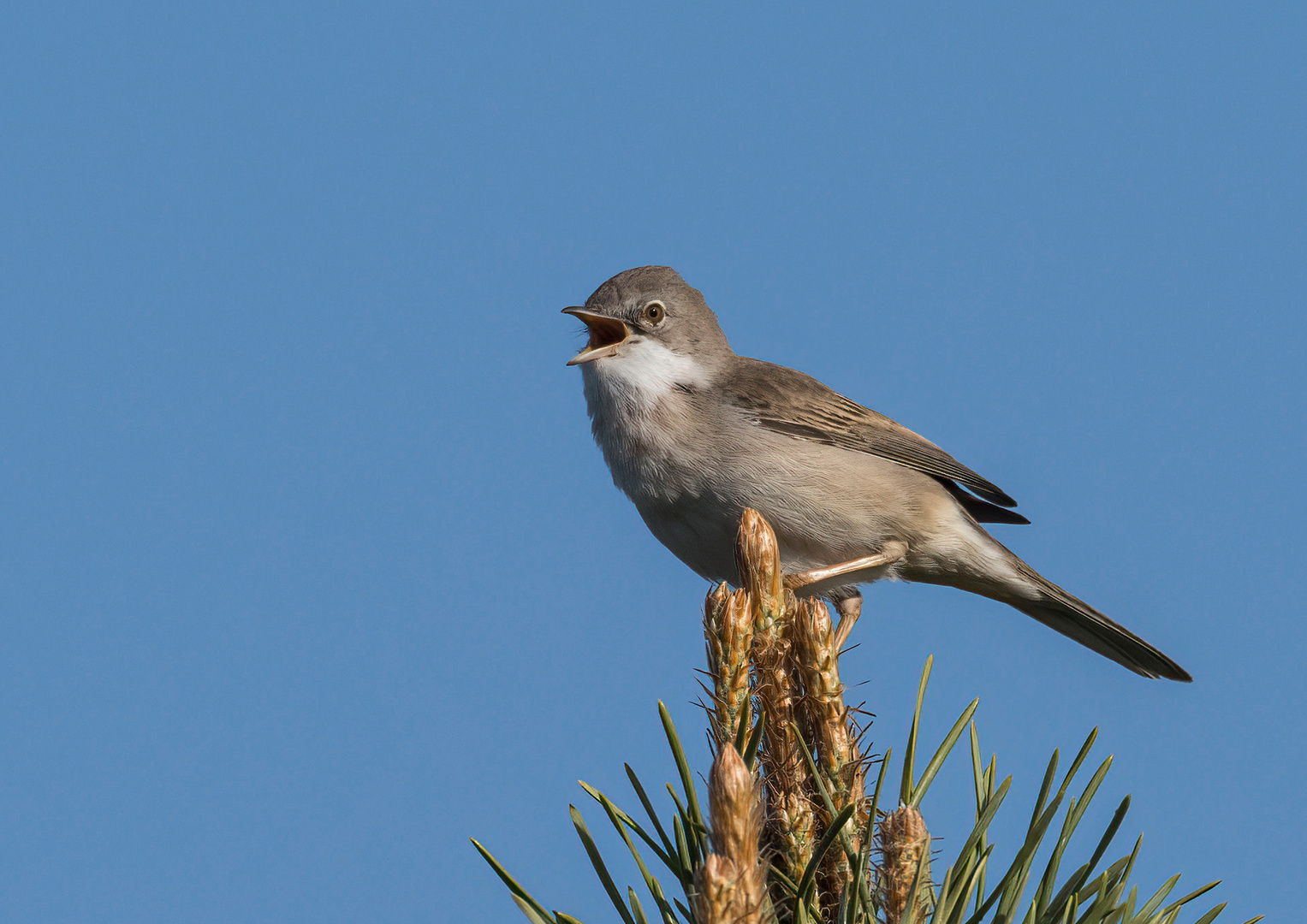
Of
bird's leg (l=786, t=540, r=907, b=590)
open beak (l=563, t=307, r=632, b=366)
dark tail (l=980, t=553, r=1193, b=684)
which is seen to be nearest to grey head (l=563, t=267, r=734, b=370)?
open beak (l=563, t=307, r=632, b=366)

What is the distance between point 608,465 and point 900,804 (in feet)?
12.4

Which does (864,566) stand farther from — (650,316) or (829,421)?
(650,316)

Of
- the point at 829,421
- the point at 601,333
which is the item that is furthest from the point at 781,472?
the point at 601,333

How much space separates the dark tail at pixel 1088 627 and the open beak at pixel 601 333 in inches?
108

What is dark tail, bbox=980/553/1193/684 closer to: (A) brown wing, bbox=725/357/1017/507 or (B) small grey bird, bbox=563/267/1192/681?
(B) small grey bird, bbox=563/267/1192/681

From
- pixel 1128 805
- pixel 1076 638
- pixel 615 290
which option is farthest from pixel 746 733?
pixel 1076 638

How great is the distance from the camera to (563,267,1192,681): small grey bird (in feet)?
20.5

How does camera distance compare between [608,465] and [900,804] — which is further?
[608,465]

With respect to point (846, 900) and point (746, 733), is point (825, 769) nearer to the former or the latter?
point (746, 733)

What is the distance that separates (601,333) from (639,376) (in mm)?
650

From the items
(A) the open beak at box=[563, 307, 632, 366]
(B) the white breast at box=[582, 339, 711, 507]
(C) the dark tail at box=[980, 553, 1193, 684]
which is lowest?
(C) the dark tail at box=[980, 553, 1193, 684]

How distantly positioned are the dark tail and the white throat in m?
2.34

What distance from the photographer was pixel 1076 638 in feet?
24.3

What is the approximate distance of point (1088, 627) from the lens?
23.8 feet
